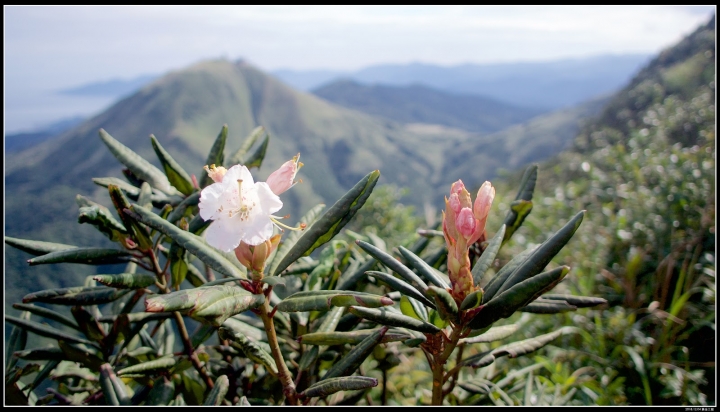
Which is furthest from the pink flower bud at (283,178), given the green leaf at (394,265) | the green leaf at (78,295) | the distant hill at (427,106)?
the distant hill at (427,106)

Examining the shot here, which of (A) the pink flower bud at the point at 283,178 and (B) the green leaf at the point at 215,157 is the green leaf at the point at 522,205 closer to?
(A) the pink flower bud at the point at 283,178

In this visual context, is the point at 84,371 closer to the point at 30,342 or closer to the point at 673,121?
the point at 30,342

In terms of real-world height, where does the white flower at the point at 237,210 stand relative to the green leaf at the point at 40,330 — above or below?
above

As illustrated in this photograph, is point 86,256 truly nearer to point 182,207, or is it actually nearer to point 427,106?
point 182,207

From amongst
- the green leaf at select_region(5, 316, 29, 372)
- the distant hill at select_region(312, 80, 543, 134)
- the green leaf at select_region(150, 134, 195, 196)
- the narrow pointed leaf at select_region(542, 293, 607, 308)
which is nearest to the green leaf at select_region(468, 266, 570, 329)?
the narrow pointed leaf at select_region(542, 293, 607, 308)

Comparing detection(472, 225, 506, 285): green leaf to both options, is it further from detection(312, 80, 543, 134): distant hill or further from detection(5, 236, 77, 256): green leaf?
detection(312, 80, 543, 134): distant hill

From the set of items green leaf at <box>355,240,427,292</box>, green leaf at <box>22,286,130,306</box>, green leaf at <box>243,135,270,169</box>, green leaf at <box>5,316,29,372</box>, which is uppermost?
green leaf at <box>243,135,270,169</box>
